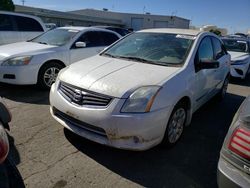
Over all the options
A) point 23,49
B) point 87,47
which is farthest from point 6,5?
point 23,49

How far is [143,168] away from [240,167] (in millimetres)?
1326

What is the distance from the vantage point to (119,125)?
271cm

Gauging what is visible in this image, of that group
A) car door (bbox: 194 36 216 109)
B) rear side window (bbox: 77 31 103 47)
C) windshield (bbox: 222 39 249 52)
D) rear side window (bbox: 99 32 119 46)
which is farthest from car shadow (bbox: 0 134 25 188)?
windshield (bbox: 222 39 249 52)

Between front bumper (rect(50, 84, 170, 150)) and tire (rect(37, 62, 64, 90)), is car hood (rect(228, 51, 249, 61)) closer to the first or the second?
tire (rect(37, 62, 64, 90))

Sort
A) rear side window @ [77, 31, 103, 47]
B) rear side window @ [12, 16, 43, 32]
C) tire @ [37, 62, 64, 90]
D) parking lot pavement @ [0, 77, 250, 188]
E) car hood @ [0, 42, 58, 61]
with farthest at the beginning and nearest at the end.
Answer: rear side window @ [12, 16, 43, 32]
rear side window @ [77, 31, 103, 47]
tire @ [37, 62, 64, 90]
car hood @ [0, 42, 58, 61]
parking lot pavement @ [0, 77, 250, 188]

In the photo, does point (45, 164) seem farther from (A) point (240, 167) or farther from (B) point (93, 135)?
(A) point (240, 167)

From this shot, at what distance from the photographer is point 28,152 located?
10.0 feet

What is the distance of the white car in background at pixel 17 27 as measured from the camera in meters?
7.72

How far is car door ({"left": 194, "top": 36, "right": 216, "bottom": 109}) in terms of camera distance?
147 inches

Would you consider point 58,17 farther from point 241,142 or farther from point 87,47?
point 241,142

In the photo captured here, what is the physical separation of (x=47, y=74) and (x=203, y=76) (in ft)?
11.4

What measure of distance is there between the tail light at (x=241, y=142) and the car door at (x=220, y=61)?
2958 millimetres

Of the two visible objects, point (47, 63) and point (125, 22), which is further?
point (125, 22)

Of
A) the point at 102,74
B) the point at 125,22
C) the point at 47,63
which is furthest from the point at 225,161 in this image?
the point at 125,22
